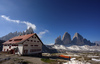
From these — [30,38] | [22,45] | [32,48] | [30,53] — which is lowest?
[30,53]

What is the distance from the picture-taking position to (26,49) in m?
28.9

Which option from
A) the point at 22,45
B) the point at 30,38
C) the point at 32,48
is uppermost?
the point at 30,38

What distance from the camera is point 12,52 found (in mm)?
30641

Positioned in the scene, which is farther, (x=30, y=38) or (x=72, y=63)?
(x=30, y=38)

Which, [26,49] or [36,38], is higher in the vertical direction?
[36,38]

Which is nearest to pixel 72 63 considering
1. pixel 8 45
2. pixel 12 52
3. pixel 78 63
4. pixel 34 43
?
pixel 78 63

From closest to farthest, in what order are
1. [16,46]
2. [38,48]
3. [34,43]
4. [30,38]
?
[16,46]
[30,38]
[34,43]
[38,48]

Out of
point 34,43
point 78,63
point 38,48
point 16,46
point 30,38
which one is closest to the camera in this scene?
point 78,63

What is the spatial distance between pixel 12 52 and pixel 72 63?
29.8 m

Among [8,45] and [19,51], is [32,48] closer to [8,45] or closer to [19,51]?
[19,51]

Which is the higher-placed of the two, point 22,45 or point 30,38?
point 30,38

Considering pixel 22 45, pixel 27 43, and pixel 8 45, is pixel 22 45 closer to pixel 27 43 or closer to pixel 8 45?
pixel 27 43

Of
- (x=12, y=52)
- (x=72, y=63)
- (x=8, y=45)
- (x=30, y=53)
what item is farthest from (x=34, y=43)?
(x=72, y=63)

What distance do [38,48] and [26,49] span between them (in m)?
9.06
